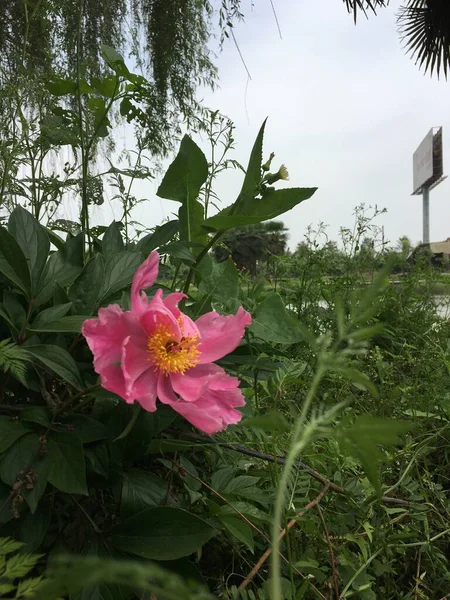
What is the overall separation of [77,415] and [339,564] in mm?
306

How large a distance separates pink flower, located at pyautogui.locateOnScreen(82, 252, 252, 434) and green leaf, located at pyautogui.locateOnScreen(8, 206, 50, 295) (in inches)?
A: 8.9

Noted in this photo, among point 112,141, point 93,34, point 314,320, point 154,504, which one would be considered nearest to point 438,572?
point 154,504

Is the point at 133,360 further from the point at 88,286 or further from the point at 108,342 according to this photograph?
the point at 88,286

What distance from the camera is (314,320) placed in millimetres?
1209

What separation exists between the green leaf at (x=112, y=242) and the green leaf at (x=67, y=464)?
257 millimetres

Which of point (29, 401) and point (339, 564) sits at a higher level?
point (29, 401)

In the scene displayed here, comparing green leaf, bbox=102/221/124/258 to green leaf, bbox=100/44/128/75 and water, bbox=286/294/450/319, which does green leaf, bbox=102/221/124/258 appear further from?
water, bbox=286/294/450/319

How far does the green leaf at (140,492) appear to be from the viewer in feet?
1.51

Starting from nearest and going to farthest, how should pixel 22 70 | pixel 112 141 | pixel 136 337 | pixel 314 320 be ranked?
pixel 136 337
pixel 22 70
pixel 314 320
pixel 112 141

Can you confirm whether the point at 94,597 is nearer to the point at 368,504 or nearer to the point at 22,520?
the point at 22,520

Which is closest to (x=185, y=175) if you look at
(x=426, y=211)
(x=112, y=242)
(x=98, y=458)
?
(x=112, y=242)

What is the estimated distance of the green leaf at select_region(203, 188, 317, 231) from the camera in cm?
51

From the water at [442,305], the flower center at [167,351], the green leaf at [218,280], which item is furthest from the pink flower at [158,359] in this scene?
the water at [442,305]

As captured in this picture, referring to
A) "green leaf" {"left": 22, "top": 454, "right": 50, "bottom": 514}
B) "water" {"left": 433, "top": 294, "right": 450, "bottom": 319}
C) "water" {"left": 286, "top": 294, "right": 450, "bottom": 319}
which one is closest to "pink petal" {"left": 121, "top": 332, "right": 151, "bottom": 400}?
"green leaf" {"left": 22, "top": 454, "right": 50, "bottom": 514}
